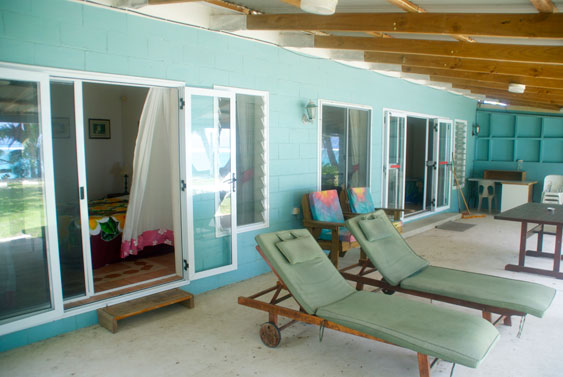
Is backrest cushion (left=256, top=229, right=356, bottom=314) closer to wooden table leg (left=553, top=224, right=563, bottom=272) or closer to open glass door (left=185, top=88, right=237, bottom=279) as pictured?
open glass door (left=185, top=88, right=237, bottom=279)

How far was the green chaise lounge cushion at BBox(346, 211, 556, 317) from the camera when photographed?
124 inches

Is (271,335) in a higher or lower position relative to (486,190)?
lower

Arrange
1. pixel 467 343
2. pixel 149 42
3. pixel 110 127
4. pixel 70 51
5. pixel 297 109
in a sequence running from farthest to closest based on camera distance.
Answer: pixel 110 127
pixel 297 109
pixel 149 42
pixel 70 51
pixel 467 343

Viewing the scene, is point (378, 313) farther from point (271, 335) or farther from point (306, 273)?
point (271, 335)

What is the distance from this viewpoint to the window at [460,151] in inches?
390

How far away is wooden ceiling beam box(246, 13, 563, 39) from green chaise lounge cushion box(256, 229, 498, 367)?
187 cm

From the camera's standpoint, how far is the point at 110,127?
24.8ft

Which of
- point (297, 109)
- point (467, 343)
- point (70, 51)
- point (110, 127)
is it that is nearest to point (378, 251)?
point (467, 343)

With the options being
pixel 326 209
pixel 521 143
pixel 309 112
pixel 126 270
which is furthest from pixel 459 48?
pixel 521 143

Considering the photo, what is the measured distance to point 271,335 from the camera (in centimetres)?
324

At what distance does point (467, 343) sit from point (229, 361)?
158 centimetres

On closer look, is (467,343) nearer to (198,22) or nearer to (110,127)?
(198,22)

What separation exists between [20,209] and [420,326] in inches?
115

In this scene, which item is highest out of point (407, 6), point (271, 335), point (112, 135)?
point (407, 6)
